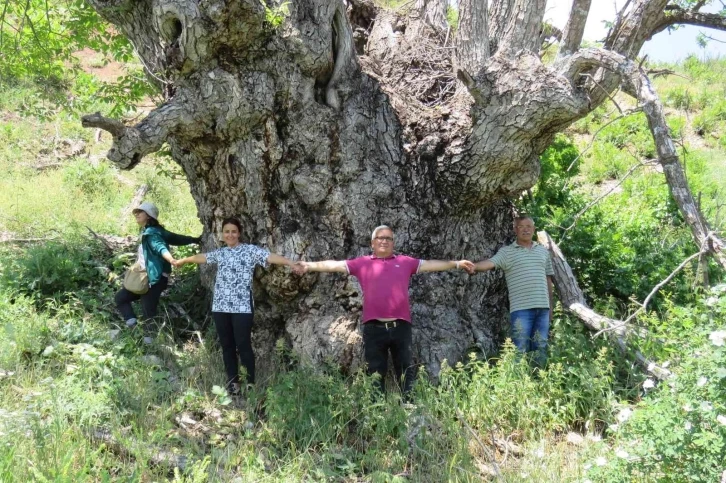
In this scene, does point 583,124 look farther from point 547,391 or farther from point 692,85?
point 547,391

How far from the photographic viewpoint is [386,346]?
206 inches

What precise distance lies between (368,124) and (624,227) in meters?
3.59

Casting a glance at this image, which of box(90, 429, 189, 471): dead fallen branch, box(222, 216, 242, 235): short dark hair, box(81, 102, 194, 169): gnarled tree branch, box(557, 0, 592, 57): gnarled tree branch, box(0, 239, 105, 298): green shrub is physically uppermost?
box(557, 0, 592, 57): gnarled tree branch

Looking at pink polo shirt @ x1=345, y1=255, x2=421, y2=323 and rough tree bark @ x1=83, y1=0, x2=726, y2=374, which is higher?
rough tree bark @ x1=83, y1=0, x2=726, y2=374

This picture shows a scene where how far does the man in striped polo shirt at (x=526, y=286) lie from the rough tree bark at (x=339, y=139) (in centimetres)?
42

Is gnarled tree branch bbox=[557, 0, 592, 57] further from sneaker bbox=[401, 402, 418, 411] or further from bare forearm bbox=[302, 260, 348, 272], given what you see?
sneaker bbox=[401, 402, 418, 411]

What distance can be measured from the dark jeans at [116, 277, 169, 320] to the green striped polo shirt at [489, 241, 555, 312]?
327cm

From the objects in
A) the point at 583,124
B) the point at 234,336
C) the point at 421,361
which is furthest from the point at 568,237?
the point at 583,124

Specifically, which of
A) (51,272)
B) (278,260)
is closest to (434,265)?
(278,260)

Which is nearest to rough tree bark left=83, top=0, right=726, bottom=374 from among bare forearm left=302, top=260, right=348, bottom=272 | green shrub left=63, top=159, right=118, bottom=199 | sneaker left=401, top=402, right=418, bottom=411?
bare forearm left=302, top=260, right=348, bottom=272

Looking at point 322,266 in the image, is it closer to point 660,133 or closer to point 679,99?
point 660,133

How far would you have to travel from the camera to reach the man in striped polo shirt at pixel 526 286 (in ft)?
18.6

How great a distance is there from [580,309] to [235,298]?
10.3 ft

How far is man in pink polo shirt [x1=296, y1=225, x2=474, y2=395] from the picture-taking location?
5.15 metres
